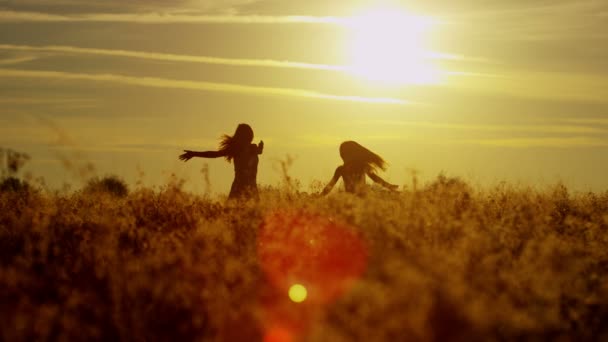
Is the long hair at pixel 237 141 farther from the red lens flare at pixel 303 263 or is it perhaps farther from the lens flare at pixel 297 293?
the lens flare at pixel 297 293

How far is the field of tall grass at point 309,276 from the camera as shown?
6.29m

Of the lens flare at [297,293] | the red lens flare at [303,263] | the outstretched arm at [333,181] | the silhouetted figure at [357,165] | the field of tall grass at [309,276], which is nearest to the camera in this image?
the field of tall grass at [309,276]

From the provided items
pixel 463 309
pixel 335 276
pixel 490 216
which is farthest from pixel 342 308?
pixel 490 216

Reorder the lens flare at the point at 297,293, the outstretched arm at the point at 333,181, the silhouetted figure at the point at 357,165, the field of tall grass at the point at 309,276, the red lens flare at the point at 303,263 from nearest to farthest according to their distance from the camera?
1. the field of tall grass at the point at 309,276
2. the red lens flare at the point at 303,263
3. the lens flare at the point at 297,293
4. the outstretched arm at the point at 333,181
5. the silhouetted figure at the point at 357,165

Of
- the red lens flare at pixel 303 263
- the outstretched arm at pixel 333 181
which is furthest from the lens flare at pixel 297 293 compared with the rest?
the outstretched arm at pixel 333 181

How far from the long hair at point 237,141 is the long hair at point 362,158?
5.86 feet

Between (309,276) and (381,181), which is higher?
(381,181)

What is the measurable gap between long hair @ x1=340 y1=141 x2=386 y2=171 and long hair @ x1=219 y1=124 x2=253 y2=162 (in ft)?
5.86

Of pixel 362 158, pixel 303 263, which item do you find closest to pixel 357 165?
pixel 362 158

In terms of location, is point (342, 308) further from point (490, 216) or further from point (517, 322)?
point (490, 216)

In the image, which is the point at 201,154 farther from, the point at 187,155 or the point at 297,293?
the point at 297,293

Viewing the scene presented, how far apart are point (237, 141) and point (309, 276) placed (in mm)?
7538

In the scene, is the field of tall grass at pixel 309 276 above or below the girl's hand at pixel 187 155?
below

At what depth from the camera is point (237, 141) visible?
50.9 feet
